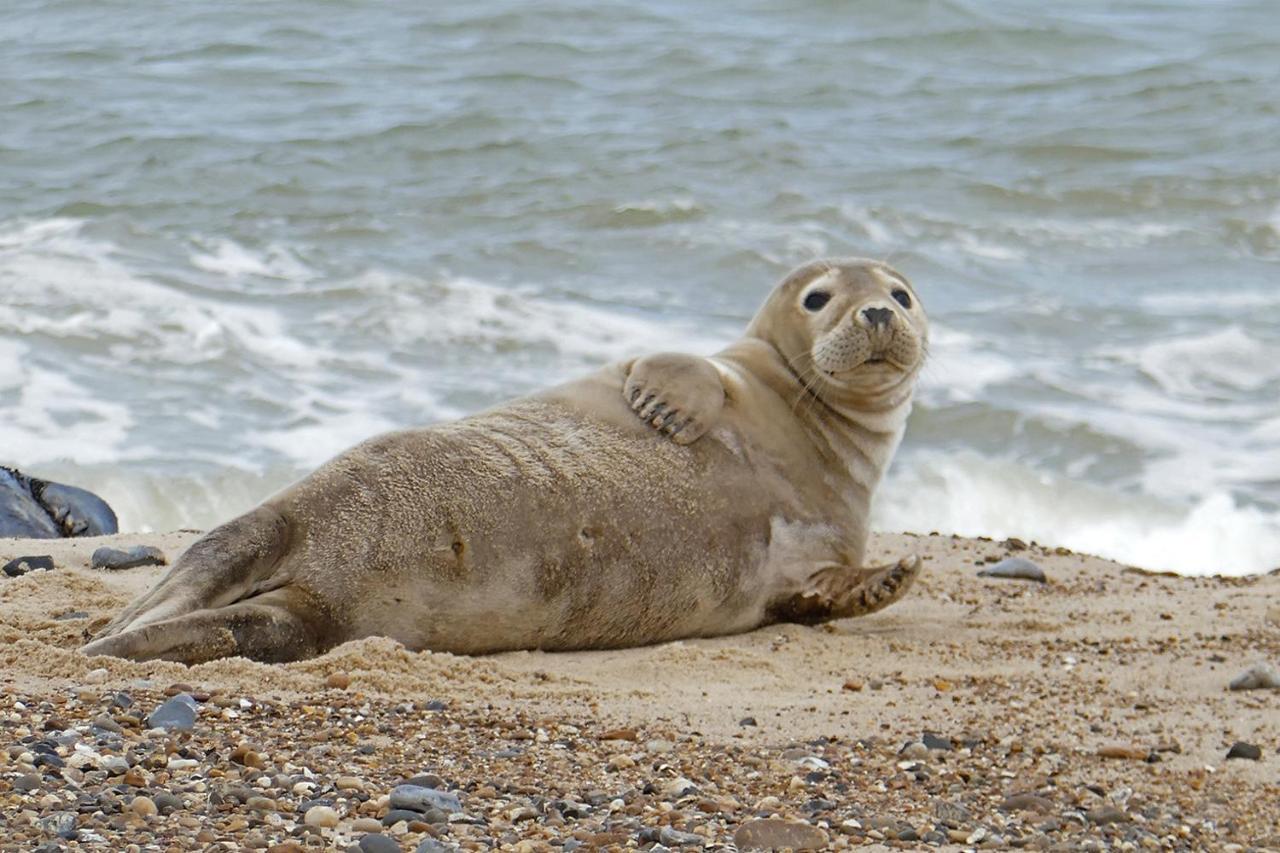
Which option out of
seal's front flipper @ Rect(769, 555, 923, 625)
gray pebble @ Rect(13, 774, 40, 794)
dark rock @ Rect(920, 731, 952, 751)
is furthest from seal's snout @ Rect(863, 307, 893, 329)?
gray pebble @ Rect(13, 774, 40, 794)

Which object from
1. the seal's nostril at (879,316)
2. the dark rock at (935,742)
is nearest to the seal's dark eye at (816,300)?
the seal's nostril at (879,316)

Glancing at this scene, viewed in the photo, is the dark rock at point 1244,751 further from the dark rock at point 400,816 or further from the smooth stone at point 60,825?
the smooth stone at point 60,825

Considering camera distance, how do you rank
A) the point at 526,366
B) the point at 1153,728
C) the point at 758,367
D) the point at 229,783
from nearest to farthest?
the point at 229,783
the point at 1153,728
the point at 758,367
the point at 526,366

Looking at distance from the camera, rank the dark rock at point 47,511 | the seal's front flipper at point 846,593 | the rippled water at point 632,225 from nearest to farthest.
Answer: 1. the seal's front flipper at point 846,593
2. the dark rock at point 47,511
3. the rippled water at point 632,225

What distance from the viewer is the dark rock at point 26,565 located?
5.71 m

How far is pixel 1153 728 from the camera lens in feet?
14.5

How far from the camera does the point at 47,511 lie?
689 cm

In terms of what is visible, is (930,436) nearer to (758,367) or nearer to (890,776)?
(758,367)

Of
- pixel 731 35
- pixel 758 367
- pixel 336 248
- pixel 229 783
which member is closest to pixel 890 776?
pixel 229 783

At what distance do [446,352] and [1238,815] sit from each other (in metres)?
7.41

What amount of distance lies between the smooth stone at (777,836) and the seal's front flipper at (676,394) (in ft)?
7.13

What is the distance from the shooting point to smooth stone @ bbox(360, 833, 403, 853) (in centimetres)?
310

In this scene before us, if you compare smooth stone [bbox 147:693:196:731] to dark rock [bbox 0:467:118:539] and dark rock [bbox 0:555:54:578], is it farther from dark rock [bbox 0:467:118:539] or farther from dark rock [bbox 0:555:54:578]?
dark rock [bbox 0:467:118:539]

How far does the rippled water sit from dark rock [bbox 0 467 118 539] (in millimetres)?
999
